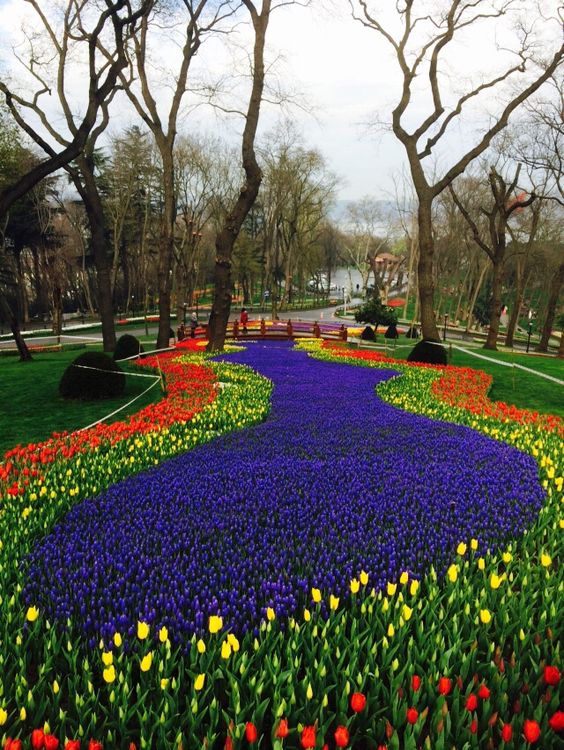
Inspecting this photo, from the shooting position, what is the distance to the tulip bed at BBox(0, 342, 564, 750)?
2.10 m

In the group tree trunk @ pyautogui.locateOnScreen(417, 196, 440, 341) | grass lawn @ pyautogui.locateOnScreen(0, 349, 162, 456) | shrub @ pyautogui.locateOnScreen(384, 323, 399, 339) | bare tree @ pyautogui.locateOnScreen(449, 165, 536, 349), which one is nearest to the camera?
grass lawn @ pyautogui.locateOnScreen(0, 349, 162, 456)

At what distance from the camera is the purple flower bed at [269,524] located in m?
3.02

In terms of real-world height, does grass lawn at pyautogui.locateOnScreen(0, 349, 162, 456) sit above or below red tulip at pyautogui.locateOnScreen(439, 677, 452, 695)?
below

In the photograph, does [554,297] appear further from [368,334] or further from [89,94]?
[89,94]

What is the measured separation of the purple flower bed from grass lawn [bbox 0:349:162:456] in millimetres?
3478

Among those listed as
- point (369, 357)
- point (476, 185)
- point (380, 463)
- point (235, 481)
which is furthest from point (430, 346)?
point (476, 185)

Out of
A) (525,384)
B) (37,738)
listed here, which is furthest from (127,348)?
(37,738)

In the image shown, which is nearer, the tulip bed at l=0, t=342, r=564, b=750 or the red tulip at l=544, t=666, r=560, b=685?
the tulip bed at l=0, t=342, r=564, b=750

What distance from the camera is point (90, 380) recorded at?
10.5 metres

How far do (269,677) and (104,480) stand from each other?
3.66 metres

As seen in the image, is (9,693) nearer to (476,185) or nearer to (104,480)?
(104,480)

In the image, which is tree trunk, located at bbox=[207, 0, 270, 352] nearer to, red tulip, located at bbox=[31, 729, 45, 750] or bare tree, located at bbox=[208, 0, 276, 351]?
bare tree, located at bbox=[208, 0, 276, 351]

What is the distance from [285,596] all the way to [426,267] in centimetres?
1760

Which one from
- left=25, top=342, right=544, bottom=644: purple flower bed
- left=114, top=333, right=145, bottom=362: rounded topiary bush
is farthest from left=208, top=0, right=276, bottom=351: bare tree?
left=25, top=342, right=544, bottom=644: purple flower bed
